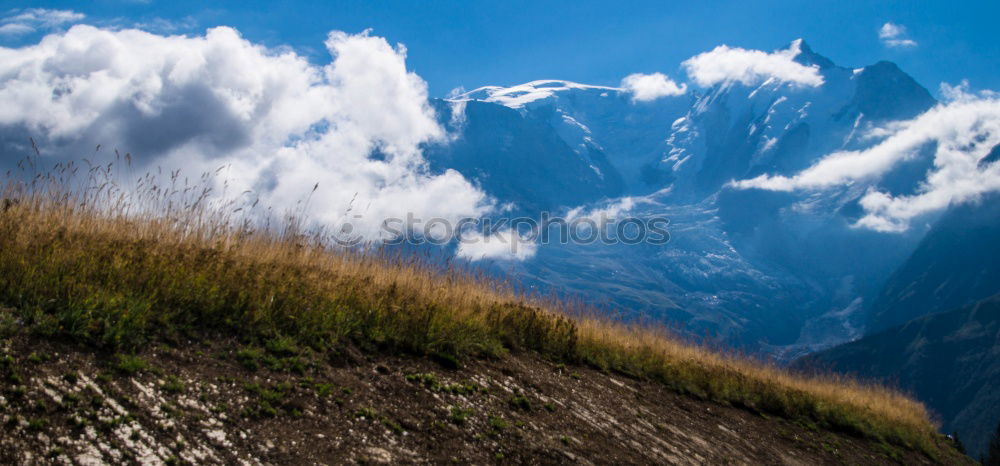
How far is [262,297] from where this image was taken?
5703 mm

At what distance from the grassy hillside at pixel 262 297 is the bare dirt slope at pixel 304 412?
266 mm

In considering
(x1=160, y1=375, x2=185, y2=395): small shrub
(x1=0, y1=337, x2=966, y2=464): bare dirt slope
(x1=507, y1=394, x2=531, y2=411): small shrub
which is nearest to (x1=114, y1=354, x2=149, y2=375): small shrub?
(x1=0, y1=337, x2=966, y2=464): bare dirt slope

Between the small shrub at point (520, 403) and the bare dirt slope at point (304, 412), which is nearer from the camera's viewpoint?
the bare dirt slope at point (304, 412)

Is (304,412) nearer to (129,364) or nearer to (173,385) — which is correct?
(173,385)

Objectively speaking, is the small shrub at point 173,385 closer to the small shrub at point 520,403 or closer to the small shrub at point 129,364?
the small shrub at point 129,364

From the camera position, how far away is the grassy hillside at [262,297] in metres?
4.60

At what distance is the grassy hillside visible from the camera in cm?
Result: 460

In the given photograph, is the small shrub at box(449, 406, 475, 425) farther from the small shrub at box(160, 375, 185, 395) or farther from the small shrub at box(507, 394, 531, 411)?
the small shrub at box(160, 375, 185, 395)

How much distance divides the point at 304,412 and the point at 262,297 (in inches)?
67.1

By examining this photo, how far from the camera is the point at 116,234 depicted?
20.3 feet

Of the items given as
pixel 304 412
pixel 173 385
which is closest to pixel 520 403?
pixel 304 412

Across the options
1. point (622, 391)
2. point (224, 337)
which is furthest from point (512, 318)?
point (224, 337)

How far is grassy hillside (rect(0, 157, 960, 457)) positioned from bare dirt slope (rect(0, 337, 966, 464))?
0.87ft

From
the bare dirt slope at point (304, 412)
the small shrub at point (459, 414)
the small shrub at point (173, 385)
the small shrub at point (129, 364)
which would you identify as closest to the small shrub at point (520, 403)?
the bare dirt slope at point (304, 412)
